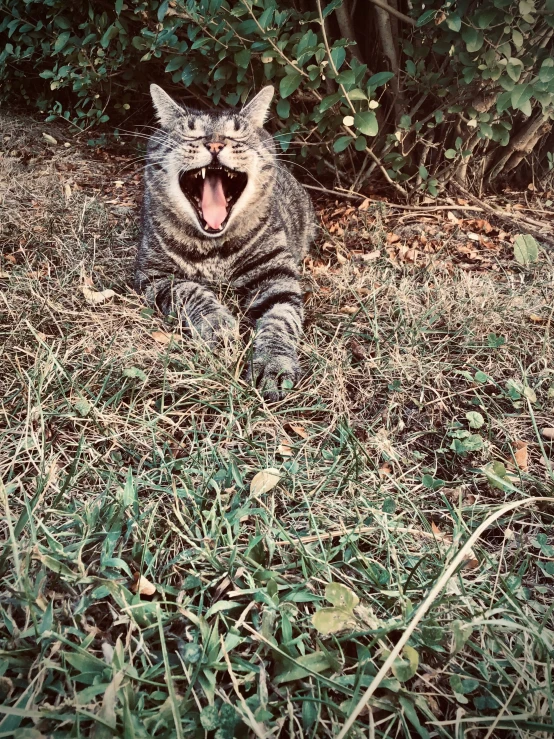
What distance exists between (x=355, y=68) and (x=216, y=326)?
161 centimetres

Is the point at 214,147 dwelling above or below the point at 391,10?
below

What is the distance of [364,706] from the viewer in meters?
1.06

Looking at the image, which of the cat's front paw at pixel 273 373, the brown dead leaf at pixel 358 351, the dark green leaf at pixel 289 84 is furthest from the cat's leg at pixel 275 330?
the dark green leaf at pixel 289 84

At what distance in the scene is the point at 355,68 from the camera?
2.75 meters

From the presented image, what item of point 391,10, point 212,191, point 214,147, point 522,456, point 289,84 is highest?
point 391,10

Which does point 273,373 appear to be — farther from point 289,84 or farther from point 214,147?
point 289,84

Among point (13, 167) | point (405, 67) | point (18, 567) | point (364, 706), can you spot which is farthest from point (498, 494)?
point (13, 167)

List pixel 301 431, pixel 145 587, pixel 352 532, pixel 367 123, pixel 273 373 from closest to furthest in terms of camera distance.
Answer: pixel 145 587 < pixel 352 532 < pixel 301 431 < pixel 273 373 < pixel 367 123

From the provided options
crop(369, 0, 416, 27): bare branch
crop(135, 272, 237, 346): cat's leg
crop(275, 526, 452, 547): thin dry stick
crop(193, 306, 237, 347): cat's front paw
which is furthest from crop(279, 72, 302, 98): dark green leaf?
crop(275, 526, 452, 547): thin dry stick

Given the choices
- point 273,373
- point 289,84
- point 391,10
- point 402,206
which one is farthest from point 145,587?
point 391,10

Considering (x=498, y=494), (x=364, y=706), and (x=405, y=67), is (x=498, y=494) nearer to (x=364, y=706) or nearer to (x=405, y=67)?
(x=364, y=706)

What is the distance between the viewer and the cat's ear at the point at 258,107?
2.82 m

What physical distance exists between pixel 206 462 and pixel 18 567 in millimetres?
620

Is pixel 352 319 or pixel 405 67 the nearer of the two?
pixel 352 319
